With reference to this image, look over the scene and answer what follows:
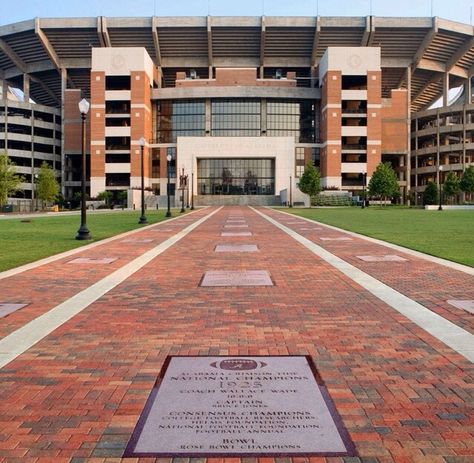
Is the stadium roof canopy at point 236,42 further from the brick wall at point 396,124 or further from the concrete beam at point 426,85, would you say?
the brick wall at point 396,124

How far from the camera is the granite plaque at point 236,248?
14914mm

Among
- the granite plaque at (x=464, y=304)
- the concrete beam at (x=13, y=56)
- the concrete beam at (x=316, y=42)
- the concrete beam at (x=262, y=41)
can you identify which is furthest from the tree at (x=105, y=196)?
the granite plaque at (x=464, y=304)

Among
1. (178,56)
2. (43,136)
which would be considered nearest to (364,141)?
(178,56)

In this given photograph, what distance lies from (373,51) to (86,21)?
47284 millimetres

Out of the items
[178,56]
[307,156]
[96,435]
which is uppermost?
[178,56]

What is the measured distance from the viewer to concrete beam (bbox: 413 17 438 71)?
271 feet

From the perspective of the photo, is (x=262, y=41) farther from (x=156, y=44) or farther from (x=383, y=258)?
(x=383, y=258)

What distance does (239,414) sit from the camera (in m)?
3.73

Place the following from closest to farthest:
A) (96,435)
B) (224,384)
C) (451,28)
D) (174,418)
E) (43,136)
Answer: (96,435) → (174,418) → (224,384) → (451,28) → (43,136)

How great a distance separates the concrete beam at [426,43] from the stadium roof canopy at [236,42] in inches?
5.8

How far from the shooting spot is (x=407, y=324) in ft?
21.1

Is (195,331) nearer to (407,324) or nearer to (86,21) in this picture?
(407,324)

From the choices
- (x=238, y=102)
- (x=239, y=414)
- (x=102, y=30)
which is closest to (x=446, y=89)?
(x=238, y=102)

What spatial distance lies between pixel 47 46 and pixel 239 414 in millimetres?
94816
